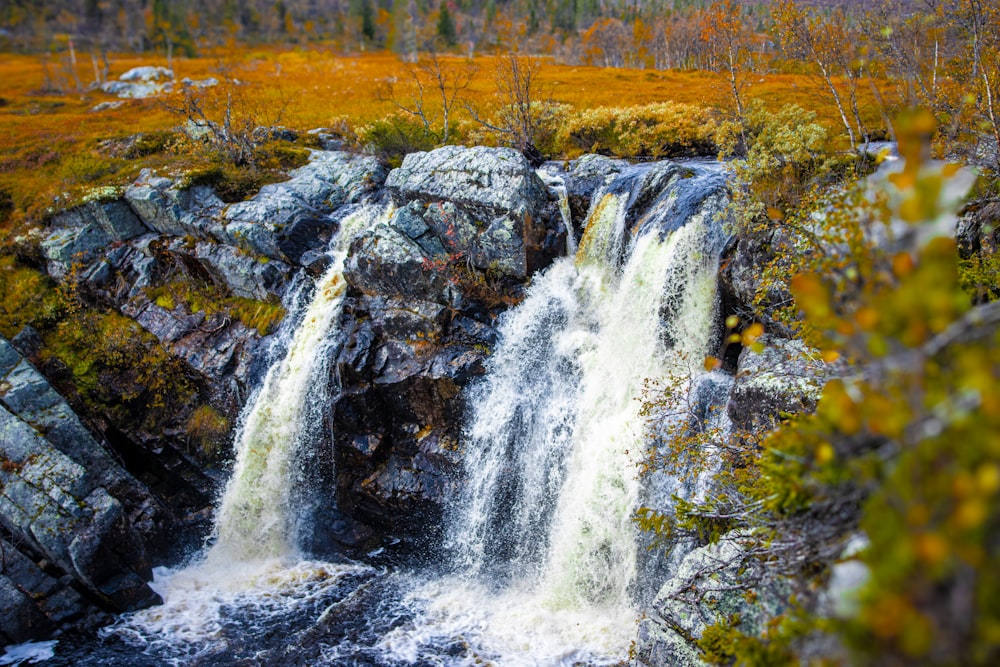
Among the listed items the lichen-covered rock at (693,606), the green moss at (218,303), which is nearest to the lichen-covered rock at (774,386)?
the lichen-covered rock at (693,606)

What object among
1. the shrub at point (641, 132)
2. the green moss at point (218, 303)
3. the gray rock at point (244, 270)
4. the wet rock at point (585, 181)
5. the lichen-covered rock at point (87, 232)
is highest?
the shrub at point (641, 132)

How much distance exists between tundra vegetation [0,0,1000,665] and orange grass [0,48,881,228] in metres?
0.25

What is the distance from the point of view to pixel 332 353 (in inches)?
644

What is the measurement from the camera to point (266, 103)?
3111 centimetres

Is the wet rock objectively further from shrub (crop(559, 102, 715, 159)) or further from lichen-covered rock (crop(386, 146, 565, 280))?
shrub (crop(559, 102, 715, 159))

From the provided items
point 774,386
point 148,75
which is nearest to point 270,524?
point 774,386

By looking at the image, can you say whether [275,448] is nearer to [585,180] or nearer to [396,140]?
[585,180]

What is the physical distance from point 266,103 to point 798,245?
98.7ft

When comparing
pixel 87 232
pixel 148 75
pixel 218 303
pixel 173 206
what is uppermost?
pixel 148 75

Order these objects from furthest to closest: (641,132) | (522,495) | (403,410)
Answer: (641,132), (403,410), (522,495)

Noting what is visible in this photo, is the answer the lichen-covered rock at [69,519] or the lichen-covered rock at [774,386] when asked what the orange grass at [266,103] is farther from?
the lichen-covered rock at [774,386]

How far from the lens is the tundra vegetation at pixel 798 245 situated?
2621 mm

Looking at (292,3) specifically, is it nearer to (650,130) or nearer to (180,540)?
(650,130)

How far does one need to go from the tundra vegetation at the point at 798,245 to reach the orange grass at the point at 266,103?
0.25 m
